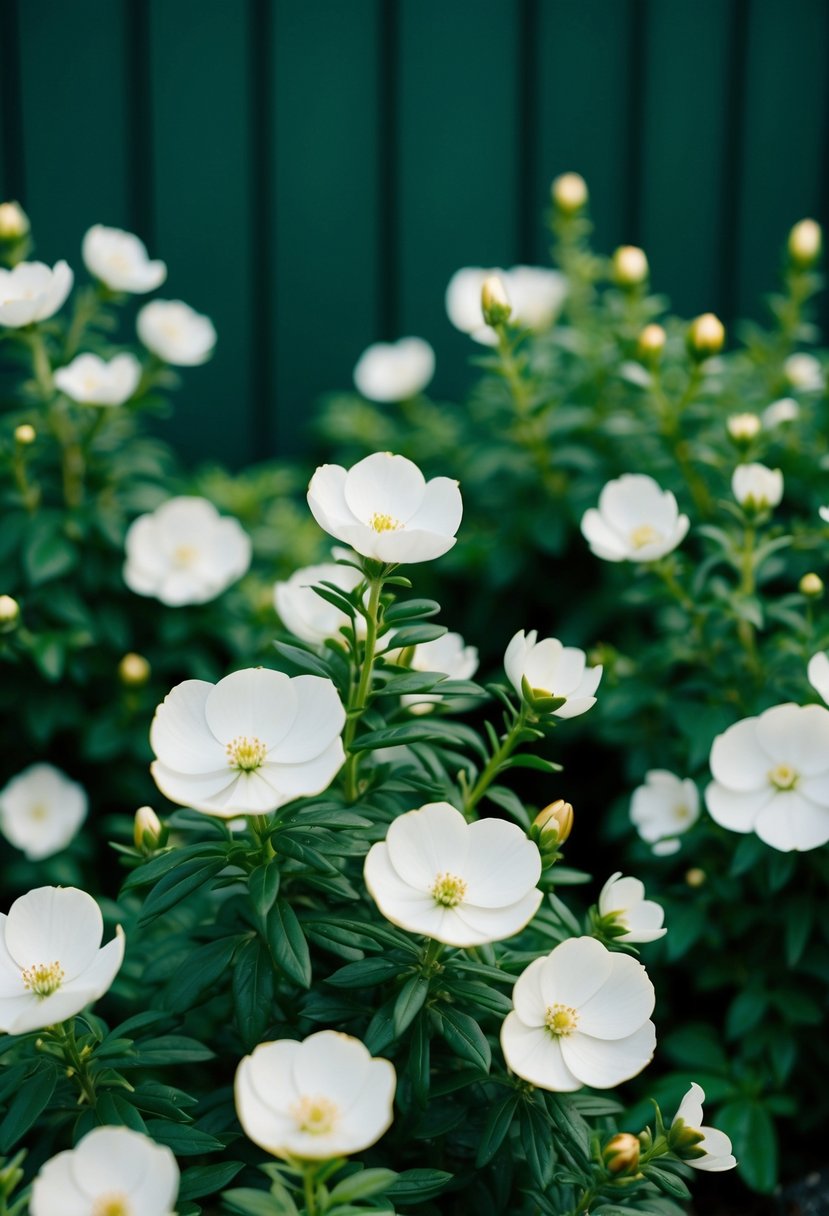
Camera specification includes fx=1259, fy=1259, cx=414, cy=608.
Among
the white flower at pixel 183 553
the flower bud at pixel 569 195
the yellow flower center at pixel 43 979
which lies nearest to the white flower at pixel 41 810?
the white flower at pixel 183 553

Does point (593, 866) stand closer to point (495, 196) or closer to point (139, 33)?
point (495, 196)

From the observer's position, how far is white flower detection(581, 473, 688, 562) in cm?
163

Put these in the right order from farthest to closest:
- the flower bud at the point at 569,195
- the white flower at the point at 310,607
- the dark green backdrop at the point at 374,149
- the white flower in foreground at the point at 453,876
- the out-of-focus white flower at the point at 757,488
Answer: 1. the dark green backdrop at the point at 374,149
2. the flower bud at the point at 569,195
3. the out-of-focus white flower at the point at 757,488
4. the white flower at the point at 310,607
5. the white flower in foreground at the point at 453,876

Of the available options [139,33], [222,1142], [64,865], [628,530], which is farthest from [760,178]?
[222,1142]

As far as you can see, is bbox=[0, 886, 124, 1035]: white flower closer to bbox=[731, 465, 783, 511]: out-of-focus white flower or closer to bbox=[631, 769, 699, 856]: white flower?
bbox=[631, 769, 699, 856]: white flower

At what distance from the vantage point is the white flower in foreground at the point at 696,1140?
42.6 inches

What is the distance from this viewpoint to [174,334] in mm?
2090

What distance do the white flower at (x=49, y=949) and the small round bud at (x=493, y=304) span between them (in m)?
1.01

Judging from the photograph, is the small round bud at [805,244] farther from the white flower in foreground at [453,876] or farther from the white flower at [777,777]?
the white flower in foreground at [453,876]

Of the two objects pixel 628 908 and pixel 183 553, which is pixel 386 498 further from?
pixel 183 553

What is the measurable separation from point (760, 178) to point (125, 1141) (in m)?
2.61

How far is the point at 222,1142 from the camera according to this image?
1.16 meters

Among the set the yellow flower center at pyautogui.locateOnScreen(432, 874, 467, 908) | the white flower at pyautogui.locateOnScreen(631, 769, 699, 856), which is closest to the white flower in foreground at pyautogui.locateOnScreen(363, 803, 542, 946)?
the yellow flower center at pyautogui.locateOnScreen(432, 874, 467, 908)

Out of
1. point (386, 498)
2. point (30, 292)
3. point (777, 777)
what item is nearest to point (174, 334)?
point (30, 292)
